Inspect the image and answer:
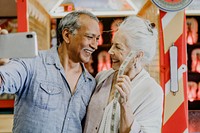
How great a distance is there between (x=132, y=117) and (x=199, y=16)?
2.82 m

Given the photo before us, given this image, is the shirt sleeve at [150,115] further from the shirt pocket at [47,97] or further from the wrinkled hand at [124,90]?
the shirt pocket at [47,97]

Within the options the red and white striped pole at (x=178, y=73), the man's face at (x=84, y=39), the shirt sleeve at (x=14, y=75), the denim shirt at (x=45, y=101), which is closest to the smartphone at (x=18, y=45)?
the shirt sleeve at (x=14, y=75)

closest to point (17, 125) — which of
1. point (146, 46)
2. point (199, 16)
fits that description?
point (146, 46)

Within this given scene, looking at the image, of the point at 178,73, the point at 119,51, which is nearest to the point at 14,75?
the point at 119,51

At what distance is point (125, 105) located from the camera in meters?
1.38

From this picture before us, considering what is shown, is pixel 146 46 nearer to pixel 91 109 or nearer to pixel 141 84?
pixel 141 84

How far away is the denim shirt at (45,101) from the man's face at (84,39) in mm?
106

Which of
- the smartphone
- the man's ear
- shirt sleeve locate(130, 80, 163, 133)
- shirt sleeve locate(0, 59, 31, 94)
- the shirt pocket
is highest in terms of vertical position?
the man's ear

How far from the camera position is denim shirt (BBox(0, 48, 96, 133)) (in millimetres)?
1476

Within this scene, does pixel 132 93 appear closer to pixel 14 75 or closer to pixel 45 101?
pixel 45 101

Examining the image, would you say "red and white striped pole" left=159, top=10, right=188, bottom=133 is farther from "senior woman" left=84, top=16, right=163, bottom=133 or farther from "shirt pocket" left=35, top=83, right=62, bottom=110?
"shirt pocket" left=35, top=83, right=62, bottom=110

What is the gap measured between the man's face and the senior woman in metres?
0.10

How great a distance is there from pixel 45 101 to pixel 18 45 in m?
0.50

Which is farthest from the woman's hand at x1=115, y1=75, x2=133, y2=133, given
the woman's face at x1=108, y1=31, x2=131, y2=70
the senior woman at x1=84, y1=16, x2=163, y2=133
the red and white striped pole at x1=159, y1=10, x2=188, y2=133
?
the red and white striped pole at x1=159, y1=10, x2=188, y2=133
